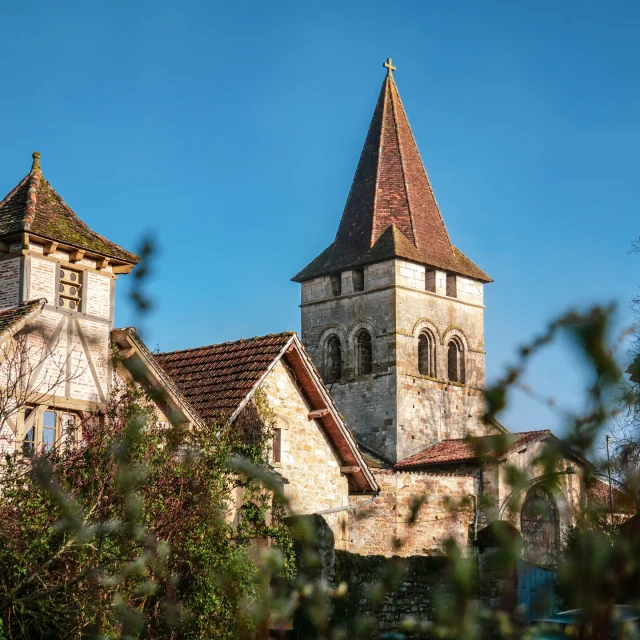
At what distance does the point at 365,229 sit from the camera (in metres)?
35.8

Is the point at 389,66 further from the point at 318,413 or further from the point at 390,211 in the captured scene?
the point at 318,413

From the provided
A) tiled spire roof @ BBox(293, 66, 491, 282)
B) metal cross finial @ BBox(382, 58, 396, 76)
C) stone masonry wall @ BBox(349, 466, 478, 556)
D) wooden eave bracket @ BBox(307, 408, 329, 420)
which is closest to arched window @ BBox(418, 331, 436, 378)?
tiled spire roof @ BBox(293, 66, 491, 282)

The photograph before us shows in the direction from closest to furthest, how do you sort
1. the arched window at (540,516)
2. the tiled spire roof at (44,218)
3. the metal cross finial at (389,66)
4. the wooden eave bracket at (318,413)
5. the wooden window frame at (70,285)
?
the arched window at (540,516)
the tiled spire roof at (44,218)
the wooden window frame at (70,285)
the wooden eave bracket at (318,413)
the metal cross finial at (389,66)

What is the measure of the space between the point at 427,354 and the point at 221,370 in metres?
17.3

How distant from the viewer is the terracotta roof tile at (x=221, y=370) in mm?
17000

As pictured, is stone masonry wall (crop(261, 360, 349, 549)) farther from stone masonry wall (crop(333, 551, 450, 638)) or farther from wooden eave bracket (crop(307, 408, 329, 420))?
stone masonry wall (crop(333, 551, 450, 638))

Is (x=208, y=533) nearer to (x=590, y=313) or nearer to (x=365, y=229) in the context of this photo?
(x=590, y=313)

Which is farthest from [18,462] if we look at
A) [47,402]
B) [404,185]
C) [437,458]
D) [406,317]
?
[404,185]

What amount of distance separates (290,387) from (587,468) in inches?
643

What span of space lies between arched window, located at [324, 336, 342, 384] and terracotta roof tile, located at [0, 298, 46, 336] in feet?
70.0

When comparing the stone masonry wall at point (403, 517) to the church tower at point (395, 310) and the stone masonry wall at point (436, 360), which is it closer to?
the stone masonry wall at point (436, 360)

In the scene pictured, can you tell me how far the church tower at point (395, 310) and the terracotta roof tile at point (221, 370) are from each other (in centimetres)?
1406

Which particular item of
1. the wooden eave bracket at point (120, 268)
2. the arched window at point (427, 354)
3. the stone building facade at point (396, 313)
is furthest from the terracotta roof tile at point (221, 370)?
the arched window at point (427, 354)

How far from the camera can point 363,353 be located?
3481 centimetres
